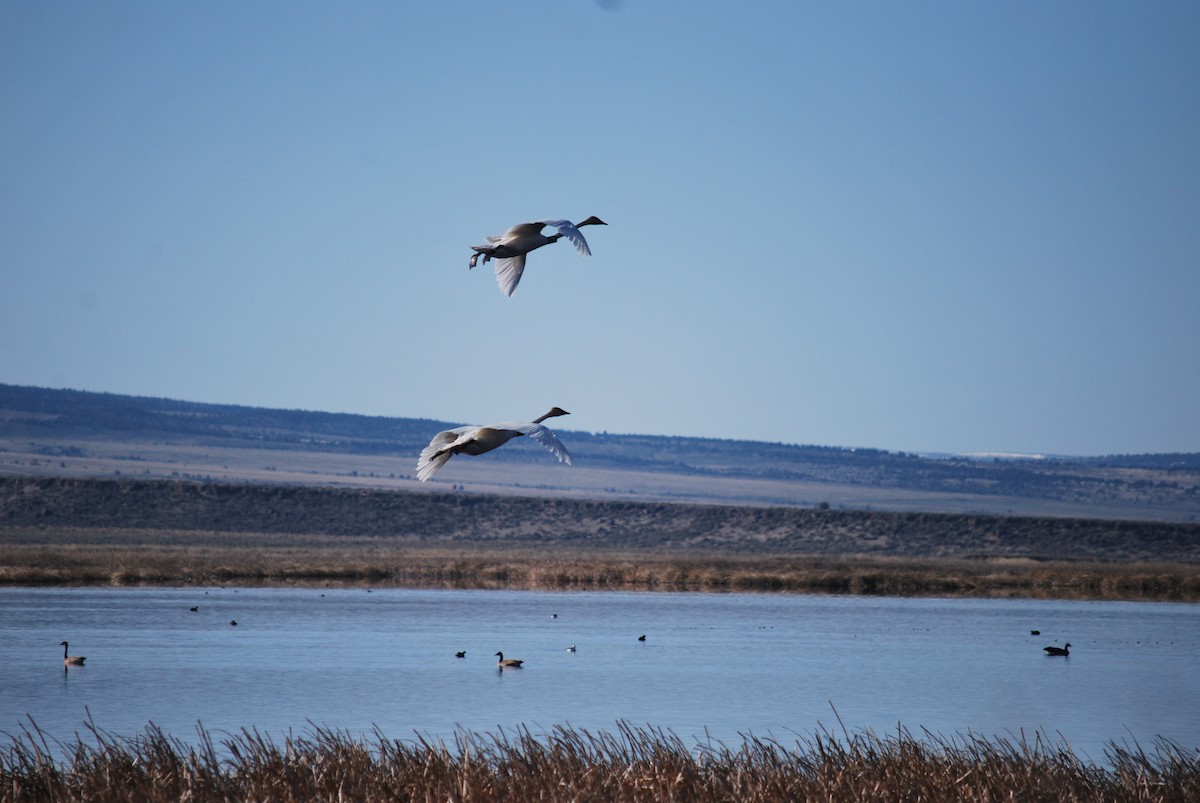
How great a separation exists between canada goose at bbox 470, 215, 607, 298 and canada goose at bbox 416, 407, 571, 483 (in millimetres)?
1228

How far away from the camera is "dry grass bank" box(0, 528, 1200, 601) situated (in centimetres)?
5375

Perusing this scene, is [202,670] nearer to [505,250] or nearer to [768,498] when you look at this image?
[505,250]

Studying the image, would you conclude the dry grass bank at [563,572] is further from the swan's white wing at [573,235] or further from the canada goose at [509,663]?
the swan's white wing at [573,235]

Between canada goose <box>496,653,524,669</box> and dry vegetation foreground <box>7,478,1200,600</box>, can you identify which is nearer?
canada goose <box>496,653,524,669</box>

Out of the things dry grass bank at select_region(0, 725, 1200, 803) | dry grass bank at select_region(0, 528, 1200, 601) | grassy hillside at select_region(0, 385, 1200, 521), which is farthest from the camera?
grassy hillside at select_region(0, 385, 1200, 521)

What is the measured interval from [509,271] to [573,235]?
987 mm

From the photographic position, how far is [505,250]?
33.1 feet

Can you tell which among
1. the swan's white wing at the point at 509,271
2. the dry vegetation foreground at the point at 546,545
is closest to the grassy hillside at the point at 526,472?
the dry vegetation foreground at the point at 546,545

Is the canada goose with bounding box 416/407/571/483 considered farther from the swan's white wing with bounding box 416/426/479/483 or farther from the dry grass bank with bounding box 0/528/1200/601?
the dry grass bank with bounding box 0/528/1200/601

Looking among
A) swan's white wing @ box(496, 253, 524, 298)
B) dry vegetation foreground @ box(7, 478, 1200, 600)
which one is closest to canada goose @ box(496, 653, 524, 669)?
swan's white wing @ box(496, 253, 524, 298)

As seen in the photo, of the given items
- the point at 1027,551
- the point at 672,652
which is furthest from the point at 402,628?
the point at 1027,551

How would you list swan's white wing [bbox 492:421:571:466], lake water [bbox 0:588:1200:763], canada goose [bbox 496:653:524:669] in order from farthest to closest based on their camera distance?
canada goose [bbox 496:653:524:669], lake water [bbox 0:588:1200:763], swan's white wing [bbox 492:421:571:466]

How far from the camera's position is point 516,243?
10.1 m

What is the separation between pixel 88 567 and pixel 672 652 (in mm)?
27370
